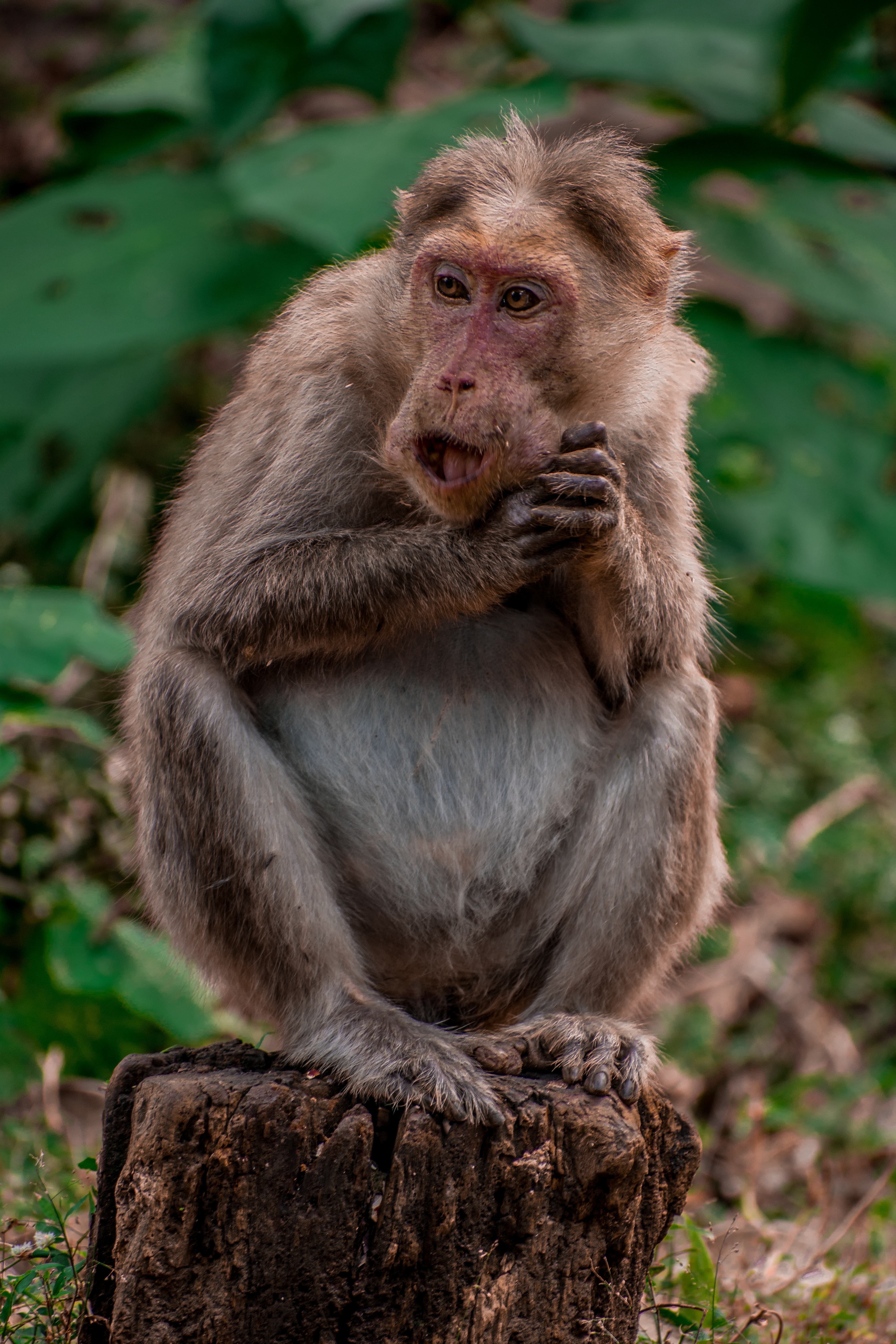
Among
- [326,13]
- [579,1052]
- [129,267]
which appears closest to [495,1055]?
[579,1052]

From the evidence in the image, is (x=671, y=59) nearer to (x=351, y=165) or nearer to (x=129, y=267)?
(x=351, y=165)

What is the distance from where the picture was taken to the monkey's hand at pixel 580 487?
3301 millimetres

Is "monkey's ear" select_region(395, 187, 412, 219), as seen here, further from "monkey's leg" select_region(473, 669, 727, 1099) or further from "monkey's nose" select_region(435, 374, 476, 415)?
"monkey's leg" select_region(473, 669, 727, 1099)

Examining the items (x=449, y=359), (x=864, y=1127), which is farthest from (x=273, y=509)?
(x=864, y=1127)

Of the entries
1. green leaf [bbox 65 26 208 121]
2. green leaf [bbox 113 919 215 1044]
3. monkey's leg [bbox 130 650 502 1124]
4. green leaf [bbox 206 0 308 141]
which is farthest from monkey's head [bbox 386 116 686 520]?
green leaf [bbox 65 26 208 121]

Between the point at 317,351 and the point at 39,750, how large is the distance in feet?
10.5

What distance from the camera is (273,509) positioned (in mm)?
3752

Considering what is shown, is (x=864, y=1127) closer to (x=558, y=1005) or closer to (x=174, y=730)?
(x=558, y=1005)

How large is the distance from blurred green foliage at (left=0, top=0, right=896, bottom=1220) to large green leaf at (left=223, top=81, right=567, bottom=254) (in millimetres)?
19

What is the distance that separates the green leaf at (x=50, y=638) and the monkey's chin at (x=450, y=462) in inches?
79.4

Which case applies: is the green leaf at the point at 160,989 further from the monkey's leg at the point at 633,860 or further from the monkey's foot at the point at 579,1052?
the monkey's foot at the point at 579,1052

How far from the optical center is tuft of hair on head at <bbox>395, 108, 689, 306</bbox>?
354cm

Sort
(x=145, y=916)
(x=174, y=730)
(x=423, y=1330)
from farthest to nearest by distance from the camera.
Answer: (x=145, y=916), (x=174, y=730), (x=423, y=1330)

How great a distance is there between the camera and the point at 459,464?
326 cm
